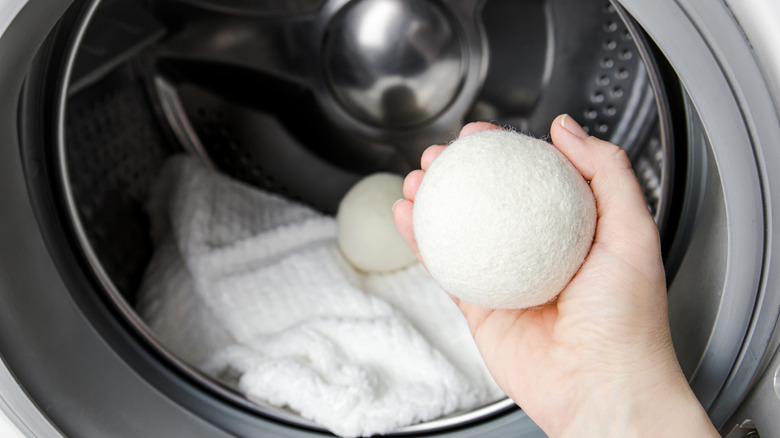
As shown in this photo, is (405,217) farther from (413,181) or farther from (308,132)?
(308,132)

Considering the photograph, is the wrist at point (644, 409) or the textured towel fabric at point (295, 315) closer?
the wrist at point (644, 409)

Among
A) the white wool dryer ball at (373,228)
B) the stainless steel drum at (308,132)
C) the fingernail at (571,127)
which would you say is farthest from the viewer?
the white wool dryer ball at (373,228)

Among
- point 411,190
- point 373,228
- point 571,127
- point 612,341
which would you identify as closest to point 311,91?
point 373,228

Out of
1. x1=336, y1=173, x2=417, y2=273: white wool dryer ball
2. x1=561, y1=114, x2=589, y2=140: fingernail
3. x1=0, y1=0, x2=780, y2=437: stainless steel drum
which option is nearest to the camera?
x1=0, y1=0, x2=780, y2=437: stainless steel drum

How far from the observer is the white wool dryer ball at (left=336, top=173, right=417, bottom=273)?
76cm

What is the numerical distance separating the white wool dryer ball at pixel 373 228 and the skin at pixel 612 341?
30 centimetres

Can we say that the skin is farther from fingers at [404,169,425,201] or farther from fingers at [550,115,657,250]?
fingers at [404,169,425,201]

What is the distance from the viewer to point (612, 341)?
0.46 meters

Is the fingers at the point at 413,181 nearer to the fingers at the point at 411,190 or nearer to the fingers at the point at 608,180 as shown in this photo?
the fingers at the point at 411,190

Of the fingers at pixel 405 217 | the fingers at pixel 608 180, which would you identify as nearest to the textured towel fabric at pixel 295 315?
the fingers at pixel 405 217

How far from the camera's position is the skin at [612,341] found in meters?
0.44

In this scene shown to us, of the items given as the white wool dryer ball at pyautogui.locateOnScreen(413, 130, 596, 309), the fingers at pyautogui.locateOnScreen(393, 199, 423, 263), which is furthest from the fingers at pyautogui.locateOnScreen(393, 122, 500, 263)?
the white wool dryer ball at pyautogui.locateOnScreen(413, 130, 596, 309)

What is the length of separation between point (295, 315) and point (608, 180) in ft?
1.40

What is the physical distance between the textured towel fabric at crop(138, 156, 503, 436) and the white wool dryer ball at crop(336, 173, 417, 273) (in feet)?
0.07
